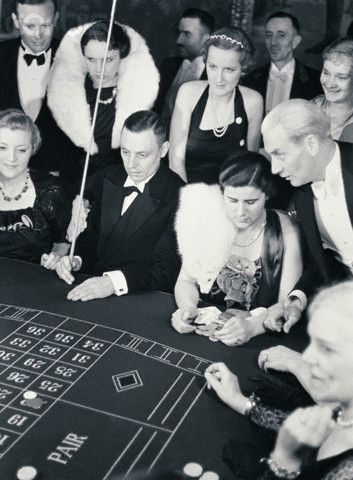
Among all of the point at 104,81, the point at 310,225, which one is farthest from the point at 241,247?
the point at 104,81

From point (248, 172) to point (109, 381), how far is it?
3.97 feet

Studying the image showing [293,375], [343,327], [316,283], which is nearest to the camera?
[343,327]

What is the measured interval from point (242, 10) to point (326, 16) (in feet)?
1.29

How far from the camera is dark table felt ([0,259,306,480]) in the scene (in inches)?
68.9

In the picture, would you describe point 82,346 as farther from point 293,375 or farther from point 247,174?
point 247,174

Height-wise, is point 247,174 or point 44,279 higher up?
point 247,174

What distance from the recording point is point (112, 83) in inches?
131

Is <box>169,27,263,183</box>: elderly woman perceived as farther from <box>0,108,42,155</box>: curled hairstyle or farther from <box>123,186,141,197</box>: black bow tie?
<box>0,108,42,155</box>: curled hairstyle

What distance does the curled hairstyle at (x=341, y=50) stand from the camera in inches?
105

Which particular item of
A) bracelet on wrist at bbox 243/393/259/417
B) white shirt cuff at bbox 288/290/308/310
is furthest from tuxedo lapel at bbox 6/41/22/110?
bracelet on wrist at bbox 243/393/259/417

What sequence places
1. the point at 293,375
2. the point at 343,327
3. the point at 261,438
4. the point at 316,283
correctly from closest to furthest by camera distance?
the point at 343,327 → the point at 261,438 → the point at 293,375 → the point at 316,283

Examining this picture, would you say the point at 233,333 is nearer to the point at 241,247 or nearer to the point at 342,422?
the point at 241,247

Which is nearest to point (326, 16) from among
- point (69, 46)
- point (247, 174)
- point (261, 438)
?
point (247, 174)

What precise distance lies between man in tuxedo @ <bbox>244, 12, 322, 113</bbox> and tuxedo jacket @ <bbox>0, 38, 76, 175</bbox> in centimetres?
120
